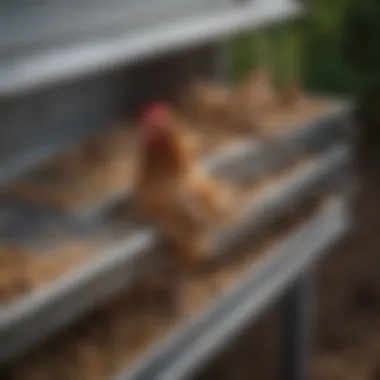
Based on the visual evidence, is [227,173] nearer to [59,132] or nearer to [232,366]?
[59,132]

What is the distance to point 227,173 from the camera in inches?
67.9

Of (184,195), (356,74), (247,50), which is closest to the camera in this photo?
(184,195)

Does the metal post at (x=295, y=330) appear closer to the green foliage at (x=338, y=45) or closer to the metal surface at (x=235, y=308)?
the metal surface at (x=235, y=308)

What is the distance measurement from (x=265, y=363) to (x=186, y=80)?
84 centimetres

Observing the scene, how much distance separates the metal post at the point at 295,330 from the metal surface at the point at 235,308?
0.69ft

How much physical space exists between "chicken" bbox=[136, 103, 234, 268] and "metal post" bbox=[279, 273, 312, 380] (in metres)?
0.68

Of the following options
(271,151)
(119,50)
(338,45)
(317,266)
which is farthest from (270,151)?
(338,45)

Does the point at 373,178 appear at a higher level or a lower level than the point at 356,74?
lower

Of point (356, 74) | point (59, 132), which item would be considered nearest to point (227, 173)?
point (59, 132)

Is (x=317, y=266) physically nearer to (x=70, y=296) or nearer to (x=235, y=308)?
(x=235, y=308)

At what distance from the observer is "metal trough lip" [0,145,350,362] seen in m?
1.07

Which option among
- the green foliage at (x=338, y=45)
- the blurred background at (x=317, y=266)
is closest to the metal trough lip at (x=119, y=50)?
the blurred background at (x=317, y=266)

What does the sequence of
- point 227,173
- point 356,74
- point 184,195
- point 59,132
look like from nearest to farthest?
point 184,195 → point 227,173 → point 59,132 → point 356,74

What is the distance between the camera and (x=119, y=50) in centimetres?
145
